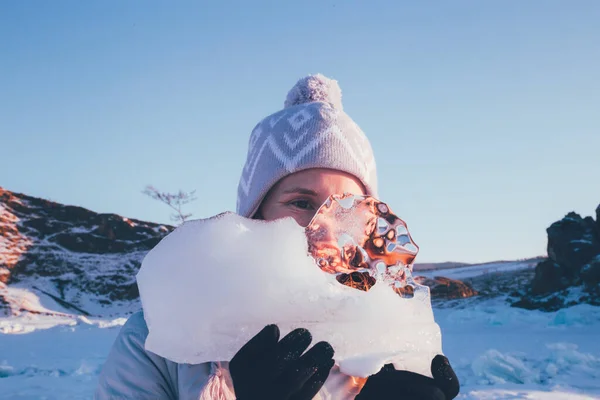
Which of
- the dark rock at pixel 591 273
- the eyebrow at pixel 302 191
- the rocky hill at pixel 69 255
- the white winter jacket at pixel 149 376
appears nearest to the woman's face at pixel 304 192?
the eyebrow at pixel 302 191

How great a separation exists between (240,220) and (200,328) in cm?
28

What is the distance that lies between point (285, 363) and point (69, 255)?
1501cm

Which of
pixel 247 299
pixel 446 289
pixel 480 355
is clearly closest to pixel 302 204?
pixel 247 299

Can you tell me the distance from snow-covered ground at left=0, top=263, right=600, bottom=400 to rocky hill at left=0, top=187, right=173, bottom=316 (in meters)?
4.76

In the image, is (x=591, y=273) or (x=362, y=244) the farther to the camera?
(x=591, y=273)

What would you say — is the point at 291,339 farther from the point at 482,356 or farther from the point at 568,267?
the point at 568,267

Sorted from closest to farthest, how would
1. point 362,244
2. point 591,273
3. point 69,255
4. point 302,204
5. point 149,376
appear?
point 362,244
point 149,376
point 302,204
point 591,273
point 69,255

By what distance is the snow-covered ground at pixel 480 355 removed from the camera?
3950 mm

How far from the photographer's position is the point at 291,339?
1090mm

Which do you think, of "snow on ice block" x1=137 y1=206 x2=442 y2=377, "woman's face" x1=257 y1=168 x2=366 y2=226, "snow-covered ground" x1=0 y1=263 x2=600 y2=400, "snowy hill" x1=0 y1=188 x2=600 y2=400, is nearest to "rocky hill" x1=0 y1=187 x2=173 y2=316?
"snowy hill" x1=0 y1=188 x2=600 y2=400

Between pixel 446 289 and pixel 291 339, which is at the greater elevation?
pixel 291 339

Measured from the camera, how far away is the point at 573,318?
291 inches

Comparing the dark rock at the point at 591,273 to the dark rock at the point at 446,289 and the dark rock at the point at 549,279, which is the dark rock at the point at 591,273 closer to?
the dark rock at the point at 549,279

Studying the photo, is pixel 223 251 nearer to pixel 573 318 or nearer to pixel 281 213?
pixel 281 213
